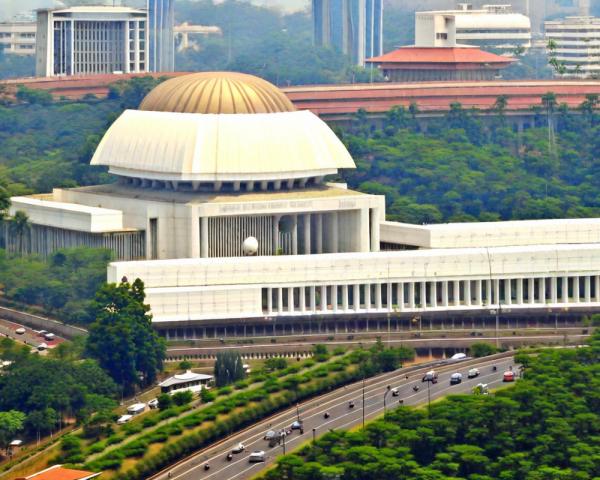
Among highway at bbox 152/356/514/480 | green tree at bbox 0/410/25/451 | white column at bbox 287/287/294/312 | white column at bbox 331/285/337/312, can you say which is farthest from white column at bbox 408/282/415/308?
green tree at bbox 0/410/25/451

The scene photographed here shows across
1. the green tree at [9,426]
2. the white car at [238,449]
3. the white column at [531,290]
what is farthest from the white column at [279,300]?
the white car at [238,449]

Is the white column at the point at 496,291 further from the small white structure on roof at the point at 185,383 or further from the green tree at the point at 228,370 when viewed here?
the small white structure on roof at the point at 185,383

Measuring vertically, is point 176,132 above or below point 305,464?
above

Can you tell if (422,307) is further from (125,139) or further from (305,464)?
(305,464)

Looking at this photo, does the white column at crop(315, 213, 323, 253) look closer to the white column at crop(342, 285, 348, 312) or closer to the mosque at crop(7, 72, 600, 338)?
the mosque at crop(7, 72, 600, 338)

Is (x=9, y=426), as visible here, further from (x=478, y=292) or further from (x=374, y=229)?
(x=374, y=229)

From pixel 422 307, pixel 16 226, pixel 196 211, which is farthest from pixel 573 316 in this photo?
pixel 16 226
